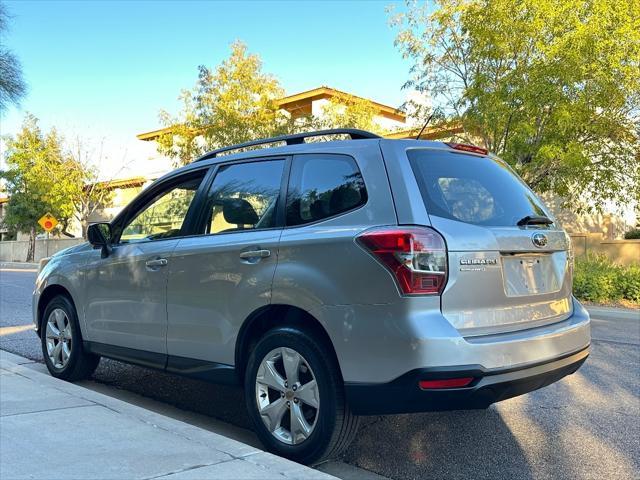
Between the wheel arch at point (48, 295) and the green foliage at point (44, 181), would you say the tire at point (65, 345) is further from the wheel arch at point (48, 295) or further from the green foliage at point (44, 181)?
the green foliage at point (44, 181)

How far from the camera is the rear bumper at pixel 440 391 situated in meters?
3.13

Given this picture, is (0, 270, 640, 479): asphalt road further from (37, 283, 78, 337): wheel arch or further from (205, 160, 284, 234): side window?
(205, 160, 284, 234): side window

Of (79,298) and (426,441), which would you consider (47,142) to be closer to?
(79,298)

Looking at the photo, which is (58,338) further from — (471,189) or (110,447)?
(471,189)

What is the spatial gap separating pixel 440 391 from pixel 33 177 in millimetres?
40075

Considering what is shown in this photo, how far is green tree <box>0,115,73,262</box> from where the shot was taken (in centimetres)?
3800

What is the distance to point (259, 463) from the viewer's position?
3.28m

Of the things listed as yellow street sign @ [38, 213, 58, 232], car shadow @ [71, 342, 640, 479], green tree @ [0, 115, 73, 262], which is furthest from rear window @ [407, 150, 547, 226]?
green tree @ [0, 115, 73, 262]

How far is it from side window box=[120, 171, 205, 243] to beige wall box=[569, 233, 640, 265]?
587 inches

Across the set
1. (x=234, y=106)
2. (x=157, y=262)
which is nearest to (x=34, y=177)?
(x=234, y=106)

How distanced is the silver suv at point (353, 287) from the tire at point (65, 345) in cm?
104

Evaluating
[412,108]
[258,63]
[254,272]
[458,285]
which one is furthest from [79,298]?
[258,63]

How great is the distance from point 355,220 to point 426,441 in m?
1.75

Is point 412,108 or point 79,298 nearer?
point 79,298
